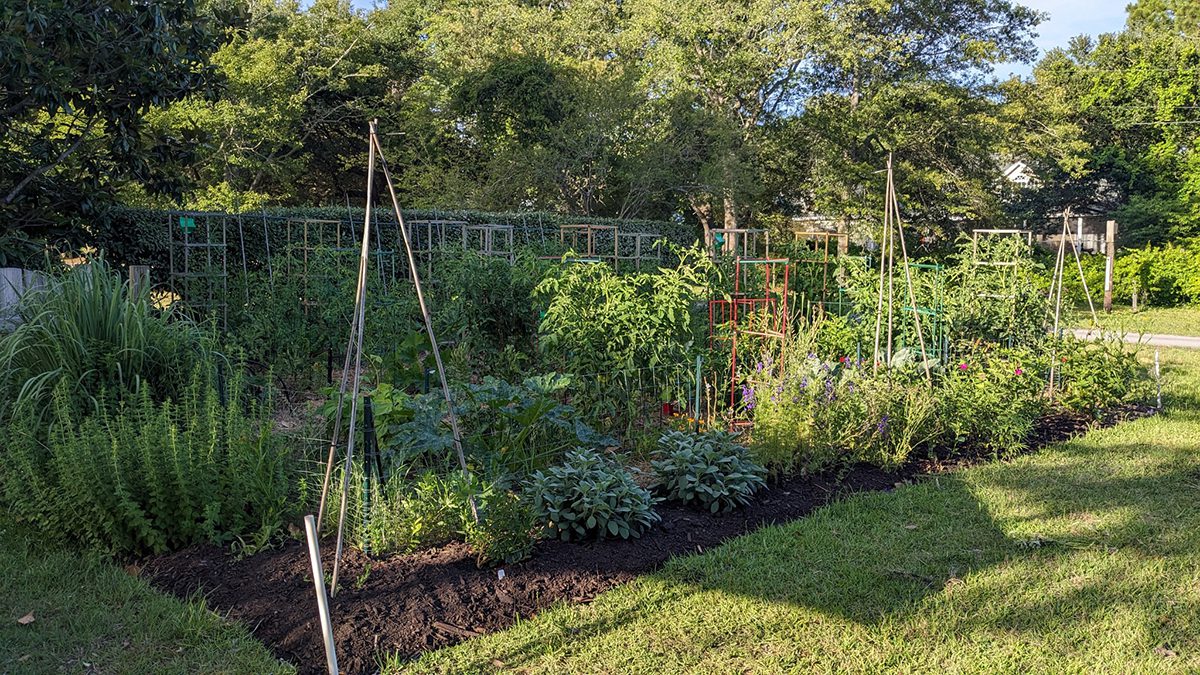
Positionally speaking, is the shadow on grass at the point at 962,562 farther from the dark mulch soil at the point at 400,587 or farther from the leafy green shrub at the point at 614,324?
the leafy green shrub at the point at 614,324

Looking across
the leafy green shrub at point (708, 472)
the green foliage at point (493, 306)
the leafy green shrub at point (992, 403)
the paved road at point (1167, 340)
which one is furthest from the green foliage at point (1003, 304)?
the paved road at point (1167, 340)

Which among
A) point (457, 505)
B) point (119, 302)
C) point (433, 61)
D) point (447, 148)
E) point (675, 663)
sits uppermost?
point (433, 61)

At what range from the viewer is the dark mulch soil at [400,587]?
288cm

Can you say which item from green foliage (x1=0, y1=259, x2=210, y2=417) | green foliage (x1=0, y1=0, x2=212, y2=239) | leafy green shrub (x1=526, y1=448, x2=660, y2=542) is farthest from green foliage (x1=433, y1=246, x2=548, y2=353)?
green foliage (x1=0, y1=0, x2=212, y2=239)

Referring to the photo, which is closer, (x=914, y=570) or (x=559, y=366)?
(x=914, y=570)

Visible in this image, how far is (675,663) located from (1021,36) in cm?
2067

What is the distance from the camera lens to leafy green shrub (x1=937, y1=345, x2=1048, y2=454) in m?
5.42

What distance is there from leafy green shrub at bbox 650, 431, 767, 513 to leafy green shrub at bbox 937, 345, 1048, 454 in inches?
67.8

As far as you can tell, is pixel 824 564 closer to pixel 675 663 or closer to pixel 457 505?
pixel 675 663

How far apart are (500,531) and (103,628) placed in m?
1.45

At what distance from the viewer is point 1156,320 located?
1517 cm

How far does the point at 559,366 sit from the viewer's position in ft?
18.9

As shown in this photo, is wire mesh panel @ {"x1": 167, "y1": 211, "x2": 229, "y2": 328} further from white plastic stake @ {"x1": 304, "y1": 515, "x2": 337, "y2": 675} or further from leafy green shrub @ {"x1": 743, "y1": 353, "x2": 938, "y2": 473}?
white plastic stake @ {"x1": 304, "y1": 515, "x2": 337, "y2": 675}

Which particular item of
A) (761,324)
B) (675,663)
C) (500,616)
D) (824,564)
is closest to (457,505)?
(500,616)
